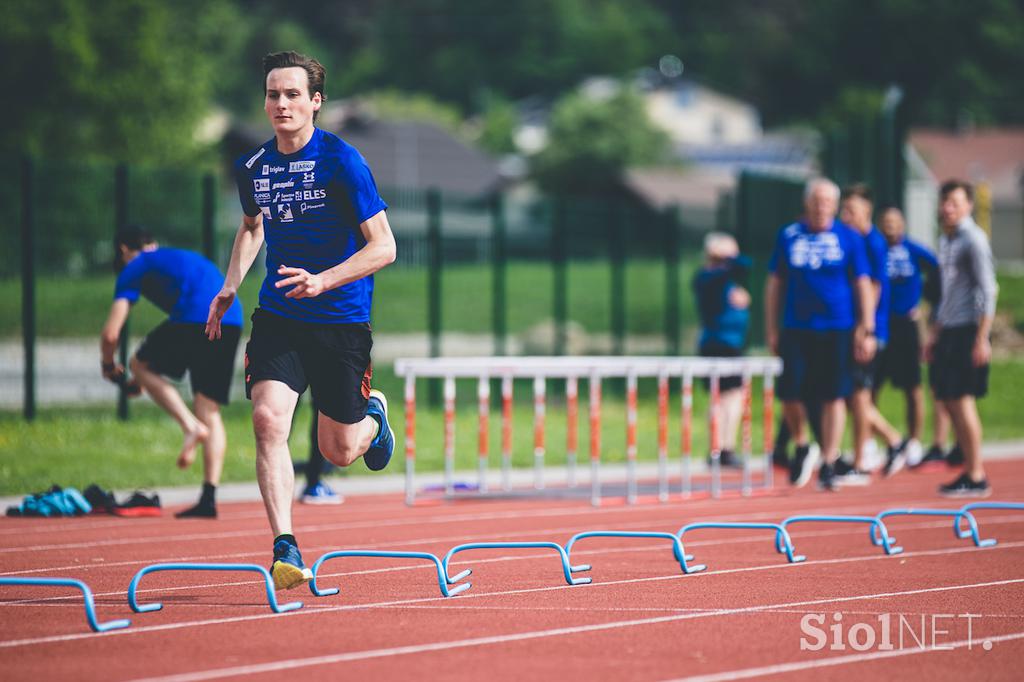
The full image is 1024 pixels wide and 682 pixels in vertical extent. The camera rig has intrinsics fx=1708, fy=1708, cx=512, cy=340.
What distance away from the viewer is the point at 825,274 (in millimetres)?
12516

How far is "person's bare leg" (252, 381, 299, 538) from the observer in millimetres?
7148

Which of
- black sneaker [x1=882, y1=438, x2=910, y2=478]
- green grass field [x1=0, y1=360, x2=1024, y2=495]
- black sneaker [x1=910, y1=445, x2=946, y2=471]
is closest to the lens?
green grass field [x1=0, y1=360, x2=1024, y2=495]

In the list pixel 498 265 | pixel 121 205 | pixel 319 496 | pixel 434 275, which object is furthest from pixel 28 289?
pixel 498 265

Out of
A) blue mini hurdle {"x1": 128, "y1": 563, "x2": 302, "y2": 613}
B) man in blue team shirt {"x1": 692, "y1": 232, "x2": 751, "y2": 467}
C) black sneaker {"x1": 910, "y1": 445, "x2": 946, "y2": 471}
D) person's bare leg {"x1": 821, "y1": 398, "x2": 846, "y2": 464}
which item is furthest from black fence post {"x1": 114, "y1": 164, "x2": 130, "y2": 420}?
blue mini hurdle {"x1": 128, "y1": 563, "x2": 302, "y2": 613}

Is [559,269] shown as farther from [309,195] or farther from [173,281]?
[309,195]

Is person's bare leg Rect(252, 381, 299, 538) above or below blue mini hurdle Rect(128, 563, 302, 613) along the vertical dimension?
above

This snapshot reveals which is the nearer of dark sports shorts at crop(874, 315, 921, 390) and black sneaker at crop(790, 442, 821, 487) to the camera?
black sneaker at crop(790, 442, 821, 487)

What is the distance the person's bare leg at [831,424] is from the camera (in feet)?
41.4

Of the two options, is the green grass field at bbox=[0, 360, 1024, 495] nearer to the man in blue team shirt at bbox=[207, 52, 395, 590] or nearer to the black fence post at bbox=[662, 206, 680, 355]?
the black fence post at bbox=[662, 206, 680, 355]

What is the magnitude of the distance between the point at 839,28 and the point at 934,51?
5.65m

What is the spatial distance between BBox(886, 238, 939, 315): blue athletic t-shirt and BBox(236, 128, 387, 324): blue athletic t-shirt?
8460 millimetres

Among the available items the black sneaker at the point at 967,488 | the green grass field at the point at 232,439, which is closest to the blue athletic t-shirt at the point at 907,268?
the black sneaker at the point at 967,488

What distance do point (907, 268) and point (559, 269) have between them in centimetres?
735

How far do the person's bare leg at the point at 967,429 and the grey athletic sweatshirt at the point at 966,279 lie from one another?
58cm
